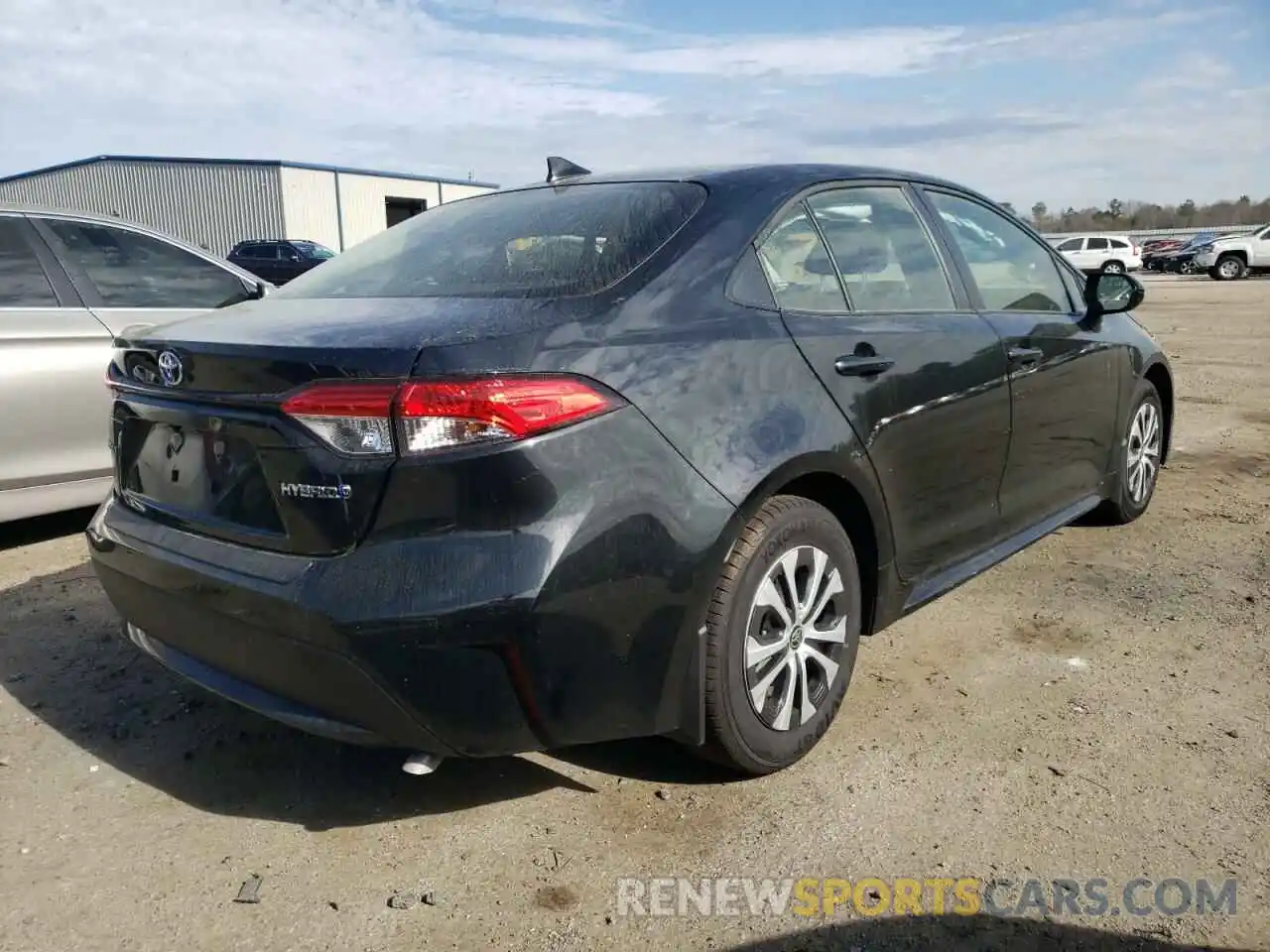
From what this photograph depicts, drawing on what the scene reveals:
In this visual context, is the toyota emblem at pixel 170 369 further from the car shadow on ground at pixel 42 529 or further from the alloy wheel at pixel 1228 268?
the alloy wheel at pixel 1228 268

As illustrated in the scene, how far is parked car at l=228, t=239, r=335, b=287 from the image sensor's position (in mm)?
25984

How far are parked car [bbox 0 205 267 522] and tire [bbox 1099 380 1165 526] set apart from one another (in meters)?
4.20

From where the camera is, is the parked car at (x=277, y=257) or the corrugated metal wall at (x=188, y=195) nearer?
the parked car at (x=277, y=257)

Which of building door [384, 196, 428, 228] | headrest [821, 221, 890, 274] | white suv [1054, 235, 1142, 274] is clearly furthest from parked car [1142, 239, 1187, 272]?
headrest [821, 221, 890, 274]

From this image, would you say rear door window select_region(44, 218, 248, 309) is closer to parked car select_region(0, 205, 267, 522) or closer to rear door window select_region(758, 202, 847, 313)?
parked car select_region(0, 205, 267, 522)

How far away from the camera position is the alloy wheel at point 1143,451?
4836 millimetres

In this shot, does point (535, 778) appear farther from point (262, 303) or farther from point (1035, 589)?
point (1035, 589)

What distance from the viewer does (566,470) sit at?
2.17m

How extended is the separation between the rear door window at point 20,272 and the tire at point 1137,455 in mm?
4992

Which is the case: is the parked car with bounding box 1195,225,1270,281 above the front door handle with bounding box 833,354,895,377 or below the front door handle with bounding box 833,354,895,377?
above

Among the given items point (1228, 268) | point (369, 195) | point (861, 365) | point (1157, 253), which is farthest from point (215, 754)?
point (1157, 253)

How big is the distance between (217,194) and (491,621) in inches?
1595

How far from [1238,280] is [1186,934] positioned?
117 feet

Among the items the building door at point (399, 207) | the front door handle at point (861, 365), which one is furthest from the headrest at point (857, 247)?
the building door at point (399, 207)
